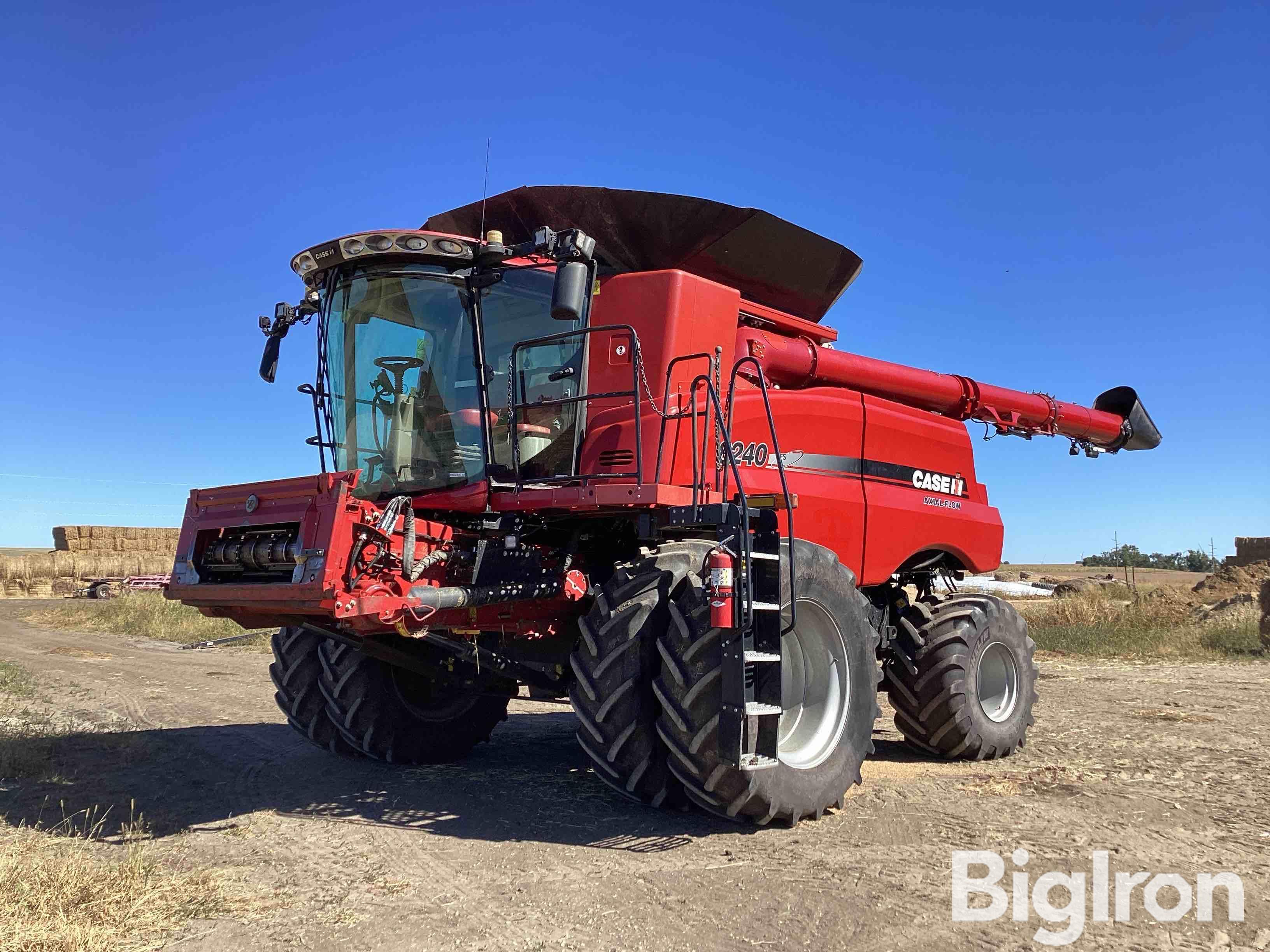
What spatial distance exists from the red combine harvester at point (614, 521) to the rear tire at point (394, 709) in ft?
0.08

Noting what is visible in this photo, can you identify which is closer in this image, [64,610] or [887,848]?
[887,848]

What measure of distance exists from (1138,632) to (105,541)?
37.2m

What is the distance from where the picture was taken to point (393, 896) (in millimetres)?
3865

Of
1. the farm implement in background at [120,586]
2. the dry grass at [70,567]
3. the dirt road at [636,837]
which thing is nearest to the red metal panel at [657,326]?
the dirt road at [636,837]

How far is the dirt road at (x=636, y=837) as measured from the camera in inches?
137

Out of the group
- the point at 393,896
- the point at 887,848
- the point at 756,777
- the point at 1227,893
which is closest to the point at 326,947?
the point at 393,896

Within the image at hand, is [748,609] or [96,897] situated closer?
[96,897]

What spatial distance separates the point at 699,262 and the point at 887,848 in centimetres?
398

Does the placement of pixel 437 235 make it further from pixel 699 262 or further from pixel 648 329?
pixel 699 262

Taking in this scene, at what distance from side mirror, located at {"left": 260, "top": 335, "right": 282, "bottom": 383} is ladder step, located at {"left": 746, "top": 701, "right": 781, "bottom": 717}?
3.91 m

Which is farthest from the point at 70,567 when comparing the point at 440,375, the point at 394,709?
the point at 440,375

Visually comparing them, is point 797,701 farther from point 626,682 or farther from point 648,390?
point 648,390

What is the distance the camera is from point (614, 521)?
18.9ft

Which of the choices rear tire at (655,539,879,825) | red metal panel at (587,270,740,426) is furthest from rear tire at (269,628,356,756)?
rear tire at (655,539,879,825)
